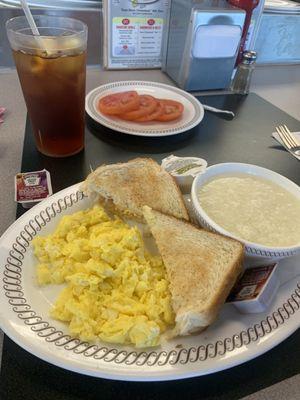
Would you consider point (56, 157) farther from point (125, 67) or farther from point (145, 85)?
point (125, 67)

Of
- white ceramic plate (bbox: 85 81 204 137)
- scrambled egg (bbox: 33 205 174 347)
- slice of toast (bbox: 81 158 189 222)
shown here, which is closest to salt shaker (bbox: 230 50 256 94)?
white ceramic plate (bbox: 85 81 204 137)

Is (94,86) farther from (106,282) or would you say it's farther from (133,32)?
(106,282)

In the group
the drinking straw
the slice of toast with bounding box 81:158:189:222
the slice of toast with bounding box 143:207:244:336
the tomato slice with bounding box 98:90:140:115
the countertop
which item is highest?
the drinking straw

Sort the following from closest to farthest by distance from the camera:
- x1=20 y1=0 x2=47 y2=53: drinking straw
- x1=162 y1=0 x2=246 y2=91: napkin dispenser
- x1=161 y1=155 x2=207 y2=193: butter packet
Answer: x1=20 y1=0 x2=47 y2=53: drinking straw < x1=161 y1=155 x2=207 y2=193: butter packet < x1=162 y1=0 x2=246 y2=91: napkin dispenser

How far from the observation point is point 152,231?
99 cm

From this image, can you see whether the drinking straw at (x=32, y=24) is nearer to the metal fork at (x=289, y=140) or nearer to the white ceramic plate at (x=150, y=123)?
the white ceramic plate at (x=150, y=123)

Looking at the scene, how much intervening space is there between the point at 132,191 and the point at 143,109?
0.69 meters

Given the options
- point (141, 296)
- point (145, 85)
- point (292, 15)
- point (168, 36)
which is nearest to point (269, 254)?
point (141, 296)

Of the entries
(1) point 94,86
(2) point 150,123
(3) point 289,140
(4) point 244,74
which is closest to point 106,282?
(2) point 150,123

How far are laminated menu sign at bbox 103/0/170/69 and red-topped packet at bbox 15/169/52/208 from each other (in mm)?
1266

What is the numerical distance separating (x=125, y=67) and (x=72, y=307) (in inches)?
75.4

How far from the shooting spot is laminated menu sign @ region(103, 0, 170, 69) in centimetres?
206

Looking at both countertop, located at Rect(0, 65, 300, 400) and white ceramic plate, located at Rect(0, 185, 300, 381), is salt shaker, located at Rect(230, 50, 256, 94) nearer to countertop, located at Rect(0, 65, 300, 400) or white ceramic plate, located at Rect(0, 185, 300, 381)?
countertop, located at Rect(0, 65, 300, 400)

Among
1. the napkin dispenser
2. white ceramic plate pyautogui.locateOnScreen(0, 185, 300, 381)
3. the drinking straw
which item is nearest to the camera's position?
white ceramic plate pyautogui.locateOnScreen(0, 185, 300, 381)
